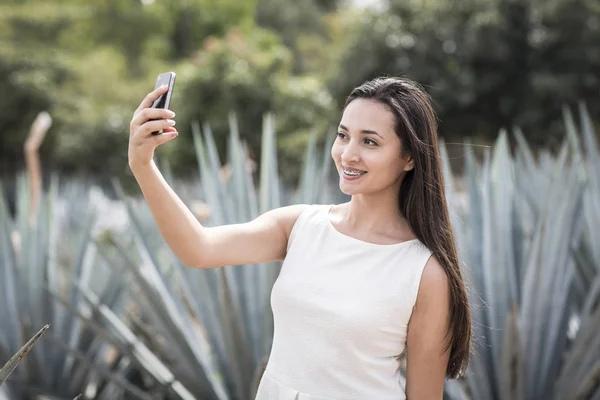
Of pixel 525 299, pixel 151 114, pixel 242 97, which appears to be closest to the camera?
pixel 151 114

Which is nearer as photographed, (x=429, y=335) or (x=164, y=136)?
(x=164, y=136)

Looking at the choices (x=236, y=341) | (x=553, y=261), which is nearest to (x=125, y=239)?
(x=236, y=341)

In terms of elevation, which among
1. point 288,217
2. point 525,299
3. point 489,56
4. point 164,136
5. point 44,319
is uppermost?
point 489,56

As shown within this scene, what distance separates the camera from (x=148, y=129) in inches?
57.9

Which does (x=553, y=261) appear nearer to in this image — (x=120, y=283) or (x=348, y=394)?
(x=348, y=394)

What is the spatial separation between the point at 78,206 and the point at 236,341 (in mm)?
5235

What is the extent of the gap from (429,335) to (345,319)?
19cm

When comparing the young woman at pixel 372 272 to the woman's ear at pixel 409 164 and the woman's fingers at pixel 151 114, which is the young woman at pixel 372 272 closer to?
the woman's ear at pixel 409 164

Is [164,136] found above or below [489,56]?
below

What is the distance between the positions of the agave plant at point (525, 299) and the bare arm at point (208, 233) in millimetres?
769

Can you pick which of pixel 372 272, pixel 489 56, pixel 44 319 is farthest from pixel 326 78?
pixel 372 272

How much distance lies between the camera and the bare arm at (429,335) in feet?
5.27

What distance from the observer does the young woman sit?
1.61m

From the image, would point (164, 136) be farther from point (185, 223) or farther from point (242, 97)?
point (242, 97)
